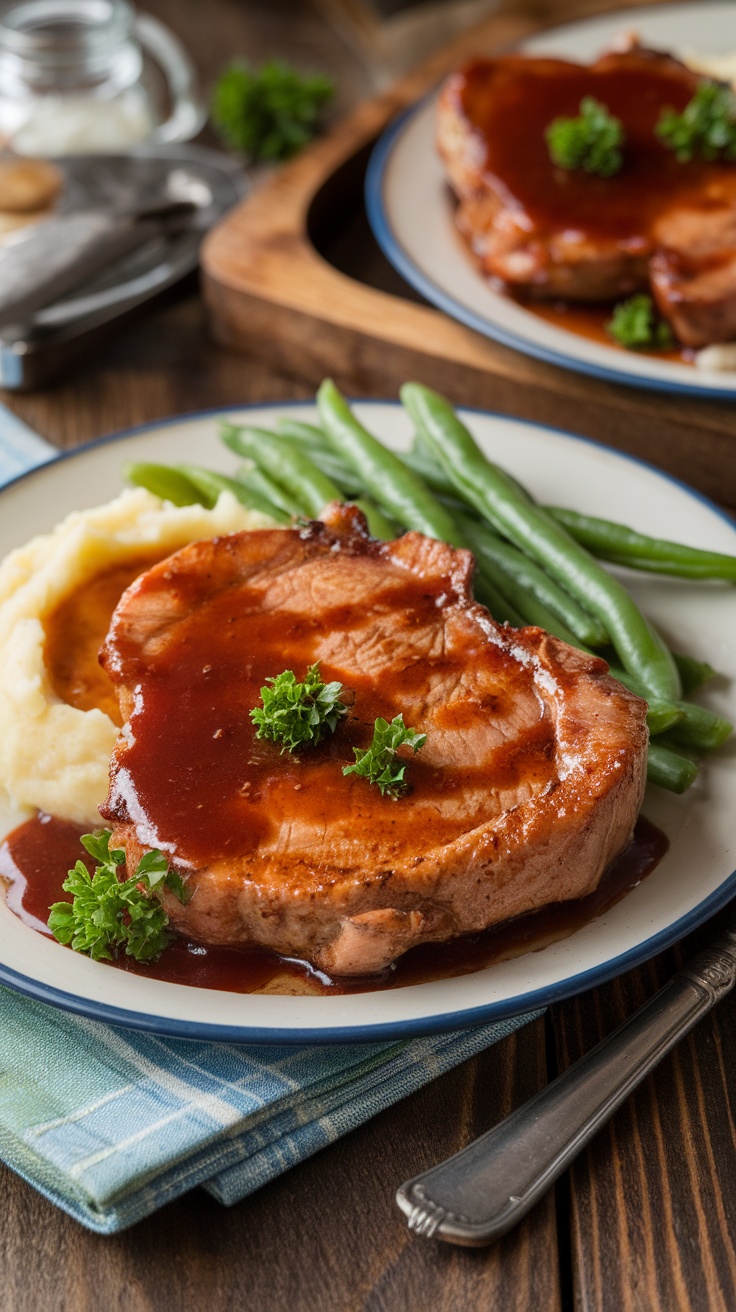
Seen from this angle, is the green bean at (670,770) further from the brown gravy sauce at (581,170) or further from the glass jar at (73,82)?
the glass jar at (73,82)

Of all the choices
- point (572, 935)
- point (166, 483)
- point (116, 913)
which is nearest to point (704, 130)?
point (166, 483)

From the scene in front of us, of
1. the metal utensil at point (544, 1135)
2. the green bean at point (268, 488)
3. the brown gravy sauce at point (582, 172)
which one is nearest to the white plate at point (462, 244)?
the brown gravy sauce at point (582, 172)

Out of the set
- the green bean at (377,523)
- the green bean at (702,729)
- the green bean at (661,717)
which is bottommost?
the green bean at (702,729)

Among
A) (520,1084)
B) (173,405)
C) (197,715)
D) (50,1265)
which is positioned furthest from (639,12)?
(50,1265)

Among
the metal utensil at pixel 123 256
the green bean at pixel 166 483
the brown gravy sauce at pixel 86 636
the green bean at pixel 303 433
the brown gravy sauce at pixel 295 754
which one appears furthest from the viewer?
the metal utensil at pixel 123 256

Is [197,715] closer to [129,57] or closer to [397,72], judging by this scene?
[129,57]

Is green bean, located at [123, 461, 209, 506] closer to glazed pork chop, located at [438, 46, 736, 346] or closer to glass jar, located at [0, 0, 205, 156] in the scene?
glazed pork chop, located at [438, 46, 736, 346]
